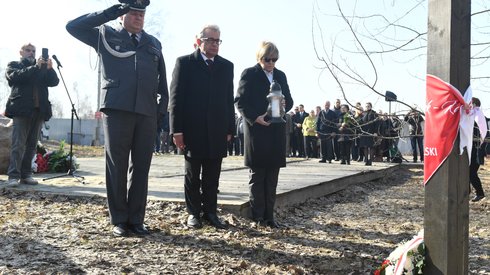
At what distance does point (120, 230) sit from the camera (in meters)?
4.55

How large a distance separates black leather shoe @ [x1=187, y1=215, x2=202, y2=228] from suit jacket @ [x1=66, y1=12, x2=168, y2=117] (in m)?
1.08

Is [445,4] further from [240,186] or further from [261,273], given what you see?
[240,186]

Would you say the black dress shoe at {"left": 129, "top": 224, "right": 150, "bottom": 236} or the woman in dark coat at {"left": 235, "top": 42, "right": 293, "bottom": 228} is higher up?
the woman in dark coat at {"left": 235, "top": 42, "right": 293, "bottom": 228}

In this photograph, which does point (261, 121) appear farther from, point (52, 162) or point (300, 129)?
point (300, 129)

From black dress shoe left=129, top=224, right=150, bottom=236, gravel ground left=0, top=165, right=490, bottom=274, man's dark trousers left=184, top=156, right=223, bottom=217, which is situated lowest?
gravel ground left=0, top=165, right=490, bottom=274

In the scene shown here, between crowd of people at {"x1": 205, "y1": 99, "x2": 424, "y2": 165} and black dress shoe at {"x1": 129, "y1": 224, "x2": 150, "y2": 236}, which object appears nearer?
black dress shoe at {"x1": 129, "y1": 224, "x2": 150, "y2": 236}

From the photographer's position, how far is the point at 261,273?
150 inches

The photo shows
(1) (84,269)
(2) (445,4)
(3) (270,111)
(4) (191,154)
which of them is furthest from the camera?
(3) (270,111)

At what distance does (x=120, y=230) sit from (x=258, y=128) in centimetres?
180

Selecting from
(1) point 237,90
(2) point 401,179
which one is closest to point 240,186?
(1) point 237,90

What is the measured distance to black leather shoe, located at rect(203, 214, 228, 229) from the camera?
5043mm

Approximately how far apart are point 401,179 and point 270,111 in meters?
9.29

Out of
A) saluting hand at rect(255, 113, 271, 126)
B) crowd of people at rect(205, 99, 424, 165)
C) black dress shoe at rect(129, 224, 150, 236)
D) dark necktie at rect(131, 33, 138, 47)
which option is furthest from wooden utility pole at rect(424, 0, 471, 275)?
crowd of people at rect(205, 99, 424, 165)

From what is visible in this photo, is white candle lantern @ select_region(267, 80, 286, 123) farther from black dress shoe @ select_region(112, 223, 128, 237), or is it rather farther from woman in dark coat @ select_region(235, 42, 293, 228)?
black dress shoe @ select_region(112, 223, 128, 237)
